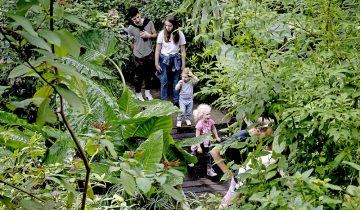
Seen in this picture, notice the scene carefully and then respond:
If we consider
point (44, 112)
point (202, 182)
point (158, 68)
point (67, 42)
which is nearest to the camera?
point (67, 42)

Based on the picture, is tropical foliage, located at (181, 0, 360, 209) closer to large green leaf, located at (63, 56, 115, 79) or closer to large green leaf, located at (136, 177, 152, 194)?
large green leaf, located at (136, 177, 152, 194)

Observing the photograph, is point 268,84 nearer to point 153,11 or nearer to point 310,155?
point 310,155

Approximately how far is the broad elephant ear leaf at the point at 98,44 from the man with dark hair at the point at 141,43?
6.99ft

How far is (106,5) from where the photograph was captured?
11.5m

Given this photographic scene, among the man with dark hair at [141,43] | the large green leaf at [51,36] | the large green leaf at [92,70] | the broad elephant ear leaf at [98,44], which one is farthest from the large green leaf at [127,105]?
the large green leaf at [51,36]

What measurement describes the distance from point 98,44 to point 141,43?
240 centimetres

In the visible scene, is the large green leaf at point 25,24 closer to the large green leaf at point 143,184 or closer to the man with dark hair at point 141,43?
the large green leaf at point 143,184

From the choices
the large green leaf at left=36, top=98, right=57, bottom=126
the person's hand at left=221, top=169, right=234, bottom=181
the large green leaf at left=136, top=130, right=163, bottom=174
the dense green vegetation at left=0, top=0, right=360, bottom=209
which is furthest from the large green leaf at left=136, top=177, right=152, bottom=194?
the large green leaf at left=136, top=130, right=163, bottom=174

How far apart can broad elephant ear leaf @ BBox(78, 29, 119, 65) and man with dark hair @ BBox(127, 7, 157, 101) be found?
2.13m

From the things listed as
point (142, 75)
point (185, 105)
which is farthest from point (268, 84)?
point (142, 75)

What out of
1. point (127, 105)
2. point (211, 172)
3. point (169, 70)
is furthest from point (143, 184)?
point (169, 70)

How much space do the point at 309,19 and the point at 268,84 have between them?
1.59 feet

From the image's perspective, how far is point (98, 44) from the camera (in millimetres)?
7773

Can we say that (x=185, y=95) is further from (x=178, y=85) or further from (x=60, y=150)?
(x=60, y=150)
